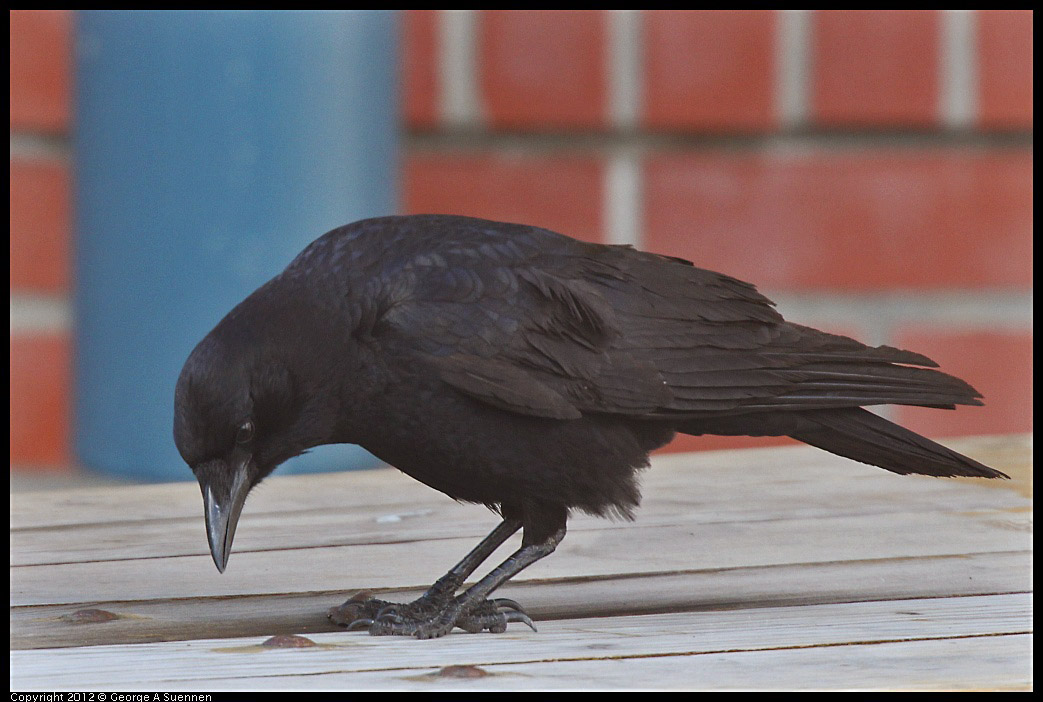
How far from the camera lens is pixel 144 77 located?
2891mm

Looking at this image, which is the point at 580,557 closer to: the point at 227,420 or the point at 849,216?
the point at 227,420

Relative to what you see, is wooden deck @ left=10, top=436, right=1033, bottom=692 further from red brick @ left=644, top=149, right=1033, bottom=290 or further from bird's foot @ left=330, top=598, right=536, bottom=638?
red brick @ left=644, top=149, right=1033, bottom=290

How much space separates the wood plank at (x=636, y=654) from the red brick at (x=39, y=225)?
5.06 ft

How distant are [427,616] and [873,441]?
651 millimetres

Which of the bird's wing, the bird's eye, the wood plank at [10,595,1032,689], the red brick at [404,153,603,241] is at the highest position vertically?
the red brick at [404,153,603,241]

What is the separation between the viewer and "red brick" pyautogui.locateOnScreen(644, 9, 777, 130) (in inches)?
123

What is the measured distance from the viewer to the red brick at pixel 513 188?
3113 mm

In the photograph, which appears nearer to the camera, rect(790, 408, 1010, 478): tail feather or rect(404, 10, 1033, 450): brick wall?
rect(790, 408, 1010, 478): tail feather

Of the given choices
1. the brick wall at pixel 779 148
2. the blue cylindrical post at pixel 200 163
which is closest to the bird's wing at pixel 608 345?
the blue cylindrical post at pixel 200 163

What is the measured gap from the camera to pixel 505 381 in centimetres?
200

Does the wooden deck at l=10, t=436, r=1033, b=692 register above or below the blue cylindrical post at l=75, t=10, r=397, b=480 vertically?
below

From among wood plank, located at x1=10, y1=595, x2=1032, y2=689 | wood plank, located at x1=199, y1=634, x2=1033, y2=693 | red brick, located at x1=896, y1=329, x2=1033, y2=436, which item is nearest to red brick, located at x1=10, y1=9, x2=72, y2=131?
wood plank, located at x1=10, y1=595, x2=1032, y2=689

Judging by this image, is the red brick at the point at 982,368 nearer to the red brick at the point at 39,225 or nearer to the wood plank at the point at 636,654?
the wood plank at the point at 636,654

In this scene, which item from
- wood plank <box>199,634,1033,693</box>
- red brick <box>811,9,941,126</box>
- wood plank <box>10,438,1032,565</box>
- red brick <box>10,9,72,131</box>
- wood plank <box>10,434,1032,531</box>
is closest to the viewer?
wood plank <box>199,634,1033,693</box>
